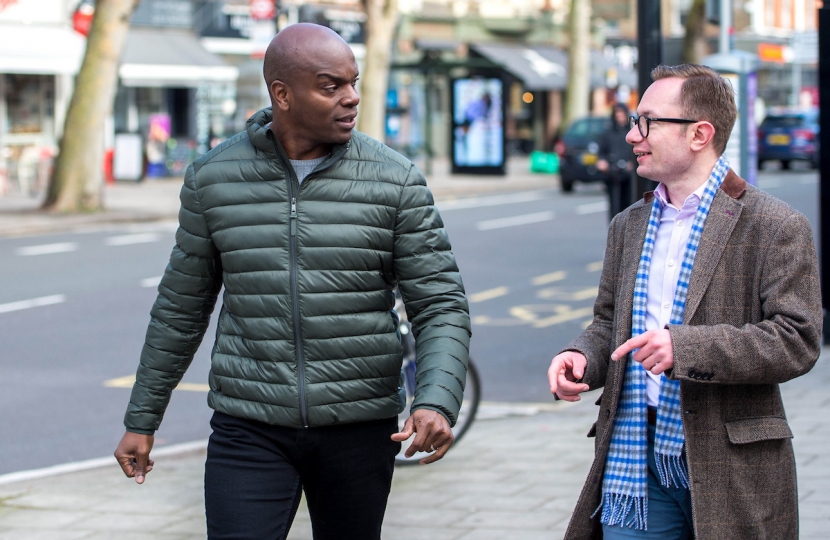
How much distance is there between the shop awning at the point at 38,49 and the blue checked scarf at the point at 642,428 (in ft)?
89.6

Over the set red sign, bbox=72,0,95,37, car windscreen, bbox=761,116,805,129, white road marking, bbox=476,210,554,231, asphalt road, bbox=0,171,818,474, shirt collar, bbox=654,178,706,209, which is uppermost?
red sign, bbox=72,0,95,37

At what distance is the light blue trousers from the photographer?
2.96 metres

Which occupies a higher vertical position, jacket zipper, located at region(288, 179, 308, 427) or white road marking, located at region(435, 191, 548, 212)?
jacket zipper, located at region(288, 179, 308, 427)

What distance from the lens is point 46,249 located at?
1683 centimetres

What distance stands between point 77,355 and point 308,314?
22.1 ft

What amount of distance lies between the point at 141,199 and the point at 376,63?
24.4 ft

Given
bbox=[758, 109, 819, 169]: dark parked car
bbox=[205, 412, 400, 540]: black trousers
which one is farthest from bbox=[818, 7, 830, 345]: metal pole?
bbox=[758, 109, 819, 169]: dark parked car

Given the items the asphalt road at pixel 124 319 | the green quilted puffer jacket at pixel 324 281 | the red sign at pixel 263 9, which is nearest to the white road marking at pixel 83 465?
→ the asphalt road at pixel 124 319

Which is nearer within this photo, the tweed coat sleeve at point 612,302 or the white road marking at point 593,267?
the tweed coat sleeve at point 612,302

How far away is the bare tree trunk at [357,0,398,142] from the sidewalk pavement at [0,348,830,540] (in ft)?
74.6

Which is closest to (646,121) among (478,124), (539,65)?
(478,124)

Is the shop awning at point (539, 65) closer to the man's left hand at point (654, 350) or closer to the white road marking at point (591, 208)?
the white road marking at point (591, 208)

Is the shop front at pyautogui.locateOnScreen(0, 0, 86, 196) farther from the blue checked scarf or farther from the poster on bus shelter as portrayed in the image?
the blue checked scarf

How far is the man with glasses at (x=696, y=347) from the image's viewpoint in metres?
2.76
